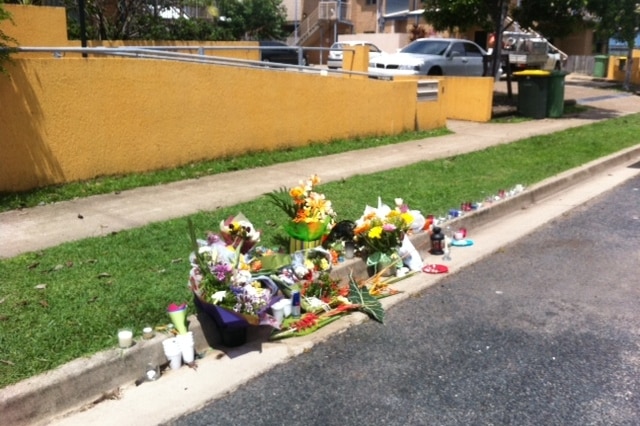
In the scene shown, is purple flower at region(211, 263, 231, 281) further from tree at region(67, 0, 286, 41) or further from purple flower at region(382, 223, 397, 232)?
tree at region(67, 0, 286, 41)

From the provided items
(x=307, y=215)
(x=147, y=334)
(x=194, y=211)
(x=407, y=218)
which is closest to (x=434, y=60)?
(x=194, y=211)

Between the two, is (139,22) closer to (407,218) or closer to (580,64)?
(407,218)

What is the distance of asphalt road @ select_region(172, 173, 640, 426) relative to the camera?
360cm

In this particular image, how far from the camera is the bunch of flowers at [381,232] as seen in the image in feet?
18.5

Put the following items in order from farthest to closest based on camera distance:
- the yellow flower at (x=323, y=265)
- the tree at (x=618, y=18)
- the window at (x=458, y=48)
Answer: the tree at (x=618, y=18) < the window at (x=458, y=48) < the yellow flower at (x=323, y=265)

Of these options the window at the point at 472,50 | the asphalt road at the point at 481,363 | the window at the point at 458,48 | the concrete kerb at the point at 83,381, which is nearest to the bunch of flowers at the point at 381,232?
the asphalt road at the point at 481,363

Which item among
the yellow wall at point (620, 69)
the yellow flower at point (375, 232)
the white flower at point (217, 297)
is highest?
the yellow wall at point (620, 69)

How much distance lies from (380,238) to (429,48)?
1524 cm

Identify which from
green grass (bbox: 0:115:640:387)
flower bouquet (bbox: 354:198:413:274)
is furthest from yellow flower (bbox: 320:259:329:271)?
green grass (bbox: 0:115:640:387)

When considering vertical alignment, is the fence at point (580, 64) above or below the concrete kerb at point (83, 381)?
above

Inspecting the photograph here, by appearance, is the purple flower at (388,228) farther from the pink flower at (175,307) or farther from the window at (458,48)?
the window at (458,48)

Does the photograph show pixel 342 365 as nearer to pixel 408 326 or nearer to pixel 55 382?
pixel 408 326

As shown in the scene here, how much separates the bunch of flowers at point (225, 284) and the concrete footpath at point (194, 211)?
0.87ft

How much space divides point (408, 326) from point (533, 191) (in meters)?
4.44
